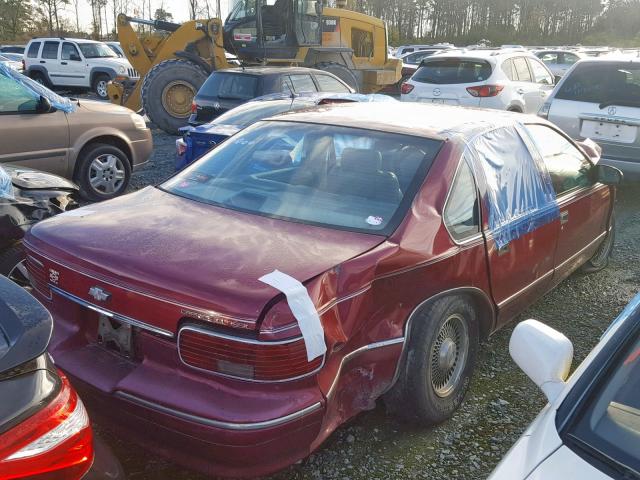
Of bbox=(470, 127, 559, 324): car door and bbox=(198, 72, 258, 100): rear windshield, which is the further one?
bbox=(198, 72, 258, 100): rear windshield

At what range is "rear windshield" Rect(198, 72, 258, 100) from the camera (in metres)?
9.62

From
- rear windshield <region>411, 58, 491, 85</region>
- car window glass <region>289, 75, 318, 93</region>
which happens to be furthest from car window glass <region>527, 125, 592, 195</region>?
rear windshield <region>411, 58, 491, 85</region>

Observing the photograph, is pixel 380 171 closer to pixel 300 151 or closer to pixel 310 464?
pixel 300 151

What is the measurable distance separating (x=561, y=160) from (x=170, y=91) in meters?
10.1

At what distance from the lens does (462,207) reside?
320cm

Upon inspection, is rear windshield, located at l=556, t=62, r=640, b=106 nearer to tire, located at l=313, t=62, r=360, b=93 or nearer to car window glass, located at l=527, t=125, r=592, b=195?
car window glass, located at l=527, t=125, r=592, b=195

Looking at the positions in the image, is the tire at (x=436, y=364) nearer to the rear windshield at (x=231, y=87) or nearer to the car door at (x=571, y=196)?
the car door at (x=571, y=196)

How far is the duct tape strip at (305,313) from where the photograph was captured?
2.28 m

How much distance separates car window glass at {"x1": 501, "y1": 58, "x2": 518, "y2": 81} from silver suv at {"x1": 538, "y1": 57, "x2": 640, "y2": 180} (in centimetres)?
319

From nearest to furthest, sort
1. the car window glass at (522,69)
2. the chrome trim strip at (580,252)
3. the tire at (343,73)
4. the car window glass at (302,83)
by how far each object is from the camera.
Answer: the chrome trim strip at (580,252)
the car window glass at (302,83)
the car window glass at (522,69)
the tire at (343,73)

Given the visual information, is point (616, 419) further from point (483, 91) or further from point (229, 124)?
point (483, 91)

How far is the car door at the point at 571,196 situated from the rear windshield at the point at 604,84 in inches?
132

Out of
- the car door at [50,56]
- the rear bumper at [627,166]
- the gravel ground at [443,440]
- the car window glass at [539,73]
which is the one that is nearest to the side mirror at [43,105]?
the gravel ground at [443,440]

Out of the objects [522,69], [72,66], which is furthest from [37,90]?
[72,66]
